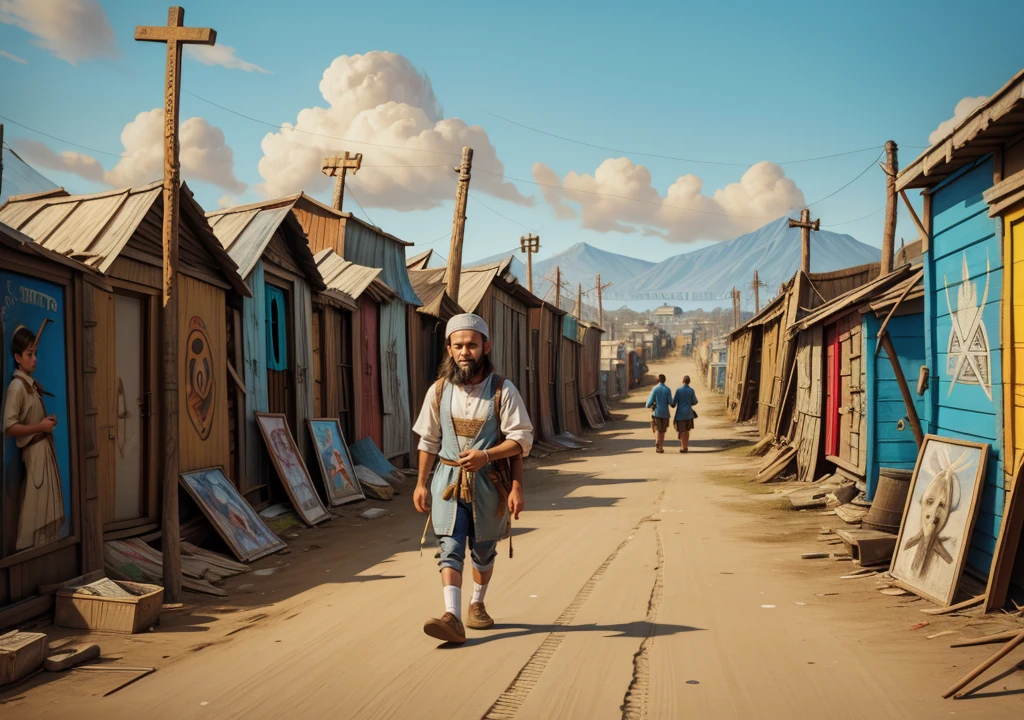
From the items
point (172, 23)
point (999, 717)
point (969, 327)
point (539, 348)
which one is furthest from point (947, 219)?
point (539, 348)

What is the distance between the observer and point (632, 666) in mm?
4520

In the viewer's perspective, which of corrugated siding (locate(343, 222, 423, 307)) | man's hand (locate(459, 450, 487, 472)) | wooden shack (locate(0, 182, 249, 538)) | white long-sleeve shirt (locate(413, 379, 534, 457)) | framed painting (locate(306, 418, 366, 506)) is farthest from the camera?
corrugated siding (locate(343, 222, 423, 307))

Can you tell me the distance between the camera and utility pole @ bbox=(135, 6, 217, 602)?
23.2ft

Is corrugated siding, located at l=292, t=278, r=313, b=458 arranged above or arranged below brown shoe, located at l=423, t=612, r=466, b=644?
above

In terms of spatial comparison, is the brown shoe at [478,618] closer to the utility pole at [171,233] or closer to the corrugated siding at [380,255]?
the utility pole at [171,233]

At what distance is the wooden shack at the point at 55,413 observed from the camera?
19.1 ft

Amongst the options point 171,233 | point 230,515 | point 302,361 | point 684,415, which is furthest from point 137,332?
point 684,415

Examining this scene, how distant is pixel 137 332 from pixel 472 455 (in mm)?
4912

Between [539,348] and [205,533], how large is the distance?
18.0m

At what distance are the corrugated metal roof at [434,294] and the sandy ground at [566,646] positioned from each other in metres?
9.36

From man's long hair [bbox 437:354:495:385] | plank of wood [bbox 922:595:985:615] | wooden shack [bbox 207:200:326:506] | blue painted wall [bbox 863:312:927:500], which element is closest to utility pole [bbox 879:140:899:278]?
blue painted wall [bbox 863:312:927:500]

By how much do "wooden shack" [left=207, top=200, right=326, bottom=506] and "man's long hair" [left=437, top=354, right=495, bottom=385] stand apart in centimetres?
577

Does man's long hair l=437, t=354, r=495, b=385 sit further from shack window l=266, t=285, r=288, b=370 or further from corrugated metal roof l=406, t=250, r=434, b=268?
corrugated metal roof l=406, t=250, r=434, b=268

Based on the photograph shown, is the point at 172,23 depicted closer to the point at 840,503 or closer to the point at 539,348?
the point at 840,503
